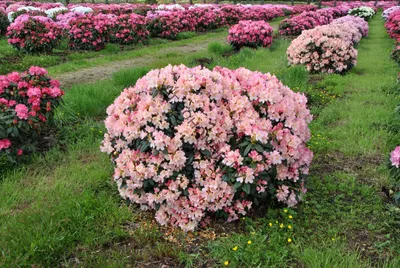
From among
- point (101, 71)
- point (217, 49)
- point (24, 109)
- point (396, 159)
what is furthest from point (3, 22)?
point (396, 159)

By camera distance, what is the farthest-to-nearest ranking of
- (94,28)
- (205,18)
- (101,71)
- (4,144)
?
(205,18)
(94,28)
(101,71)
(4,144)

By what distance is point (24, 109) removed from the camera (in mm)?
3896

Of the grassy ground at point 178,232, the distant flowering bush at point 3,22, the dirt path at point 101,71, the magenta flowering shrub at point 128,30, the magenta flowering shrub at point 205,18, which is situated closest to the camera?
the grassy ground at point 178,232

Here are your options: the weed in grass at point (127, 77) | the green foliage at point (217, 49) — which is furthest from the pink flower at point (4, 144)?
the green foliage at point (217, 49)

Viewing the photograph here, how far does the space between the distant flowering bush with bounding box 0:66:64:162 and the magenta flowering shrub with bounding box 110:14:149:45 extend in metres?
8.79

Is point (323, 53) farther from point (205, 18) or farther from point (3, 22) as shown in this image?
point (3, 22)

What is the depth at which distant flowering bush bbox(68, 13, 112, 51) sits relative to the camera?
11.6 m

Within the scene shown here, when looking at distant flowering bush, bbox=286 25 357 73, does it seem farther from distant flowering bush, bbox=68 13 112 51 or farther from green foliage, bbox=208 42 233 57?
distant flowering bush, bbox=68 13 112 51

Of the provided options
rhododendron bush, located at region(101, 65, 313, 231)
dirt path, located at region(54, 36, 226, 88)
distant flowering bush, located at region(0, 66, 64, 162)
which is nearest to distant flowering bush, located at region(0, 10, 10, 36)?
dirt path, located at region(54, 36, 226, 88)

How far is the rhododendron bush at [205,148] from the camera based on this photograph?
116 inches

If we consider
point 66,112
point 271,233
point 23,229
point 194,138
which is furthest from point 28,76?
point 271,233

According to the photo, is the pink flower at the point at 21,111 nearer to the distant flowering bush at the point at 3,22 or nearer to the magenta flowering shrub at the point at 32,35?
the magenta flowering shrub at the point at 32,35

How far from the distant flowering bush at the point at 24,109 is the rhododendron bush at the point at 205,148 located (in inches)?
52.3

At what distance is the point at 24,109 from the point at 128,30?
31.4 feet
